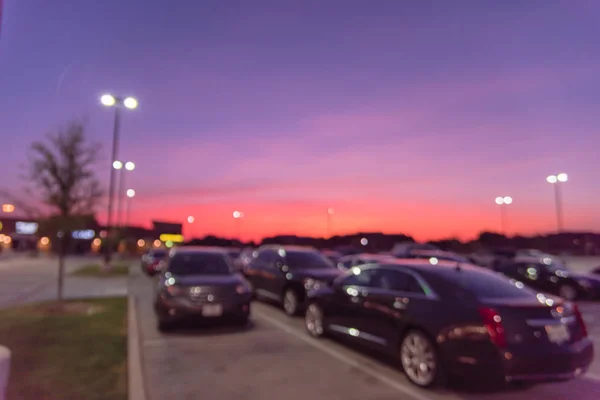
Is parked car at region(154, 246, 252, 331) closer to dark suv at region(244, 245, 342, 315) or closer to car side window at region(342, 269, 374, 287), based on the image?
dark suv at region(244, 245, 342, 315)

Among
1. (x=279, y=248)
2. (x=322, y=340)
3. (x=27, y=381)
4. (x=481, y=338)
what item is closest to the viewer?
(x=481, y=338)

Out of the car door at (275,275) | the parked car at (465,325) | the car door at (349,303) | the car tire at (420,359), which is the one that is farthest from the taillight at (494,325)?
the car door at (275,275)

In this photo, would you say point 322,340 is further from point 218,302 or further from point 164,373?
point 164,373

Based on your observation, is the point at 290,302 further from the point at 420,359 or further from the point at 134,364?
the point at 420,359

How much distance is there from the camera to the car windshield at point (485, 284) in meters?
5.78

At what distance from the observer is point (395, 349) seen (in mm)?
6484

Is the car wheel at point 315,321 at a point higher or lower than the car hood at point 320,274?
lower

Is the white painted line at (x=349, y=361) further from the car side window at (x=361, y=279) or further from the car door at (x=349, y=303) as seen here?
the car side window at (x=361, y=279)

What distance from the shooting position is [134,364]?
6723mm

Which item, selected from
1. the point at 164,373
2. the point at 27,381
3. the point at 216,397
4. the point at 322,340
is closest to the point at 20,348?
the point at 27,381

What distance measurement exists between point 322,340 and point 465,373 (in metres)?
3.62

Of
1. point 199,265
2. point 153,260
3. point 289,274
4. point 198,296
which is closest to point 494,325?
point 198,296

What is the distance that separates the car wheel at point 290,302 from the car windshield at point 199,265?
187cm

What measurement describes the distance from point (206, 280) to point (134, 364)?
2779mm
